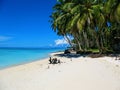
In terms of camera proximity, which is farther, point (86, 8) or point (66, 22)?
point (66, 22)

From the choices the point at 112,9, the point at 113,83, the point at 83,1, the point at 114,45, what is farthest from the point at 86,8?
the point at 113,83

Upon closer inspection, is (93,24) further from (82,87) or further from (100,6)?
(82,87)

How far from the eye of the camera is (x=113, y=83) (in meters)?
9.58

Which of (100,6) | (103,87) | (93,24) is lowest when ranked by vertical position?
(103,87)

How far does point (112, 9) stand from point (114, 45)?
46.8 feet

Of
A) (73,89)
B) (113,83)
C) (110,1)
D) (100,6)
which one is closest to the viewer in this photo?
(73,89)

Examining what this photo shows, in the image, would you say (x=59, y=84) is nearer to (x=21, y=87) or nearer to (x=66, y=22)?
(x=21, y=87)

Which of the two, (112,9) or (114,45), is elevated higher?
(112,9)

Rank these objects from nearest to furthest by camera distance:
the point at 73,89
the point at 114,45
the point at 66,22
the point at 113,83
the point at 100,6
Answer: the point at 73,89, the point at 113,83, the point at 100,6, the point at 66,22, the point at 114,45

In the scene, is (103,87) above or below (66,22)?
below

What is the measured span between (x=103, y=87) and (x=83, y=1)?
21.2 meters

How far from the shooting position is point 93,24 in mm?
28594

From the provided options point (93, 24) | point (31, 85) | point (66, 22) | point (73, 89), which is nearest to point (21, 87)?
point (31, 85)

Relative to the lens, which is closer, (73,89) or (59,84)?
(73,89)
